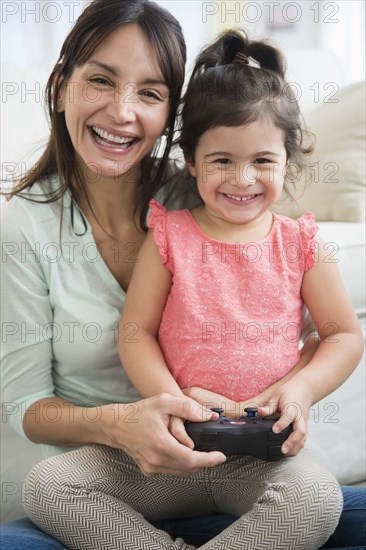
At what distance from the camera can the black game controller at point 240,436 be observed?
115 cm

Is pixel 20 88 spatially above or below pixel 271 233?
above

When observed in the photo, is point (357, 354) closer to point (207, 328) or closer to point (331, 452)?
point (207, 328)

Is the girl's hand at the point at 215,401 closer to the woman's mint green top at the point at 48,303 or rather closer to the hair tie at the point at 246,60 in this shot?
the woman's mint green top at the point at 48,303

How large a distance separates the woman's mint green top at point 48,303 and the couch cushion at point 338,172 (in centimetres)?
70

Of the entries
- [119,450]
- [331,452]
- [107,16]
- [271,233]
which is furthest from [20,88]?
[331,452]

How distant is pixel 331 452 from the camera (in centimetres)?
178

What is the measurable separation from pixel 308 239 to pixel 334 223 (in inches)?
24.0

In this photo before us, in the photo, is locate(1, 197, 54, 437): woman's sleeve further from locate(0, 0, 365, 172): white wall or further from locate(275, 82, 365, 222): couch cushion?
locate(275, 82, 365, 222): couch cushion

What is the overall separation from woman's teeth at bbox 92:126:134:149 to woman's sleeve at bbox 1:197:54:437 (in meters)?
0.18

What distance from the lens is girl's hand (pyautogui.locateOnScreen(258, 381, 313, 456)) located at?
3.85 ft

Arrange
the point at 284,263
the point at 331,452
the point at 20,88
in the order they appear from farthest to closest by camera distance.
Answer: the point at 20,88, the point at 331,452, the point at 284,263

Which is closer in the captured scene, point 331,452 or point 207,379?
point 207,379

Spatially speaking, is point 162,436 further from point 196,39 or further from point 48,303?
point 196,39

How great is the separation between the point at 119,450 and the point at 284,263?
0.41m
